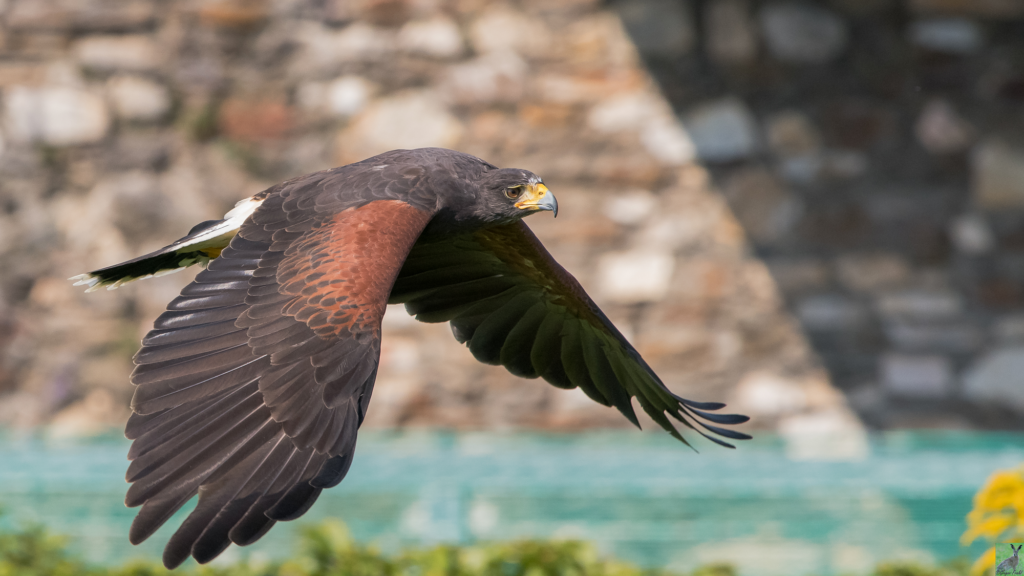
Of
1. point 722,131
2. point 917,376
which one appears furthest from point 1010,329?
point 722,131

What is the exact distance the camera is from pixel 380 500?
4.25 m

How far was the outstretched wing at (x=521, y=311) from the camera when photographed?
361 centimetres

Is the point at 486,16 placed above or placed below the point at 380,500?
above

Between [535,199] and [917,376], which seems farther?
[917,376]

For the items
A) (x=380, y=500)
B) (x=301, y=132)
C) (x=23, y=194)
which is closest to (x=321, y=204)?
(x=380, y=500)

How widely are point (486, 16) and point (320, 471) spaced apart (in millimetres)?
3996

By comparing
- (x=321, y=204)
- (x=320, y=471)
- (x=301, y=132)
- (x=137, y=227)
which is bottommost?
(x=320, y=471)

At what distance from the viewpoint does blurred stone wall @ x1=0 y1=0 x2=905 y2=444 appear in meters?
5.70

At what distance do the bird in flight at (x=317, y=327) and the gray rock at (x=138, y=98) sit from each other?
2.36 meters

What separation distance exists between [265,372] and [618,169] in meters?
3.61

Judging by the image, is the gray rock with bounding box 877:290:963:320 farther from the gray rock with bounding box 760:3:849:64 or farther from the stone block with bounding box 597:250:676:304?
the gray rock with bounding box 760:3:849:64

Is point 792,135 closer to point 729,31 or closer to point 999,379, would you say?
point 729,31

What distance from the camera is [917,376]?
19.3 feet

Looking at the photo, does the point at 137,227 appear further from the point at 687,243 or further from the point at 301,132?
the point at 687,243
